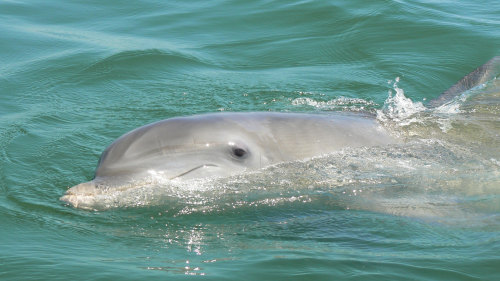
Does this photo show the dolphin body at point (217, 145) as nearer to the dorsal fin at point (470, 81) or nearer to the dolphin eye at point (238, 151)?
the dolphin eye at point (238, 151)

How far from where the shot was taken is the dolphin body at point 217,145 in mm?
7445

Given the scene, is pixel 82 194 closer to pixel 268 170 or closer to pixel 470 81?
pixel 268 170

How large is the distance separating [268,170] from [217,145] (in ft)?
2.13

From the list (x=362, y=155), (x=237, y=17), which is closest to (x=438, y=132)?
(x=362, y=155)

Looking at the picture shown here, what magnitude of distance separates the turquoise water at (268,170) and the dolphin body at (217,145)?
18cm

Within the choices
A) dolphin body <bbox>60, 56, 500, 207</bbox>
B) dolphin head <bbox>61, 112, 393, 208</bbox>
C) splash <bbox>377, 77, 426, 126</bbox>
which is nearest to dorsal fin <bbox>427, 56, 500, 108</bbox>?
splash <bbox>377, 77, 426, 126</bbox>

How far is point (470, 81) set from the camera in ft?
40.7

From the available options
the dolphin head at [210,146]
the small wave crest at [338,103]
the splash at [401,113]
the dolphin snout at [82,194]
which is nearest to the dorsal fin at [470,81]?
the splash at [401,113]

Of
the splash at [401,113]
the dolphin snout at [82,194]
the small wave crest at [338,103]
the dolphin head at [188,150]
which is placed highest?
the small wave crest at [338,103]

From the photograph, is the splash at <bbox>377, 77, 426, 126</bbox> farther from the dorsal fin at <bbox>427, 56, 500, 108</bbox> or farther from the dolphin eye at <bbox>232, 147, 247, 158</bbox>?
the dolphin eye at <bbox>232, 147, 247, 158</bbox>

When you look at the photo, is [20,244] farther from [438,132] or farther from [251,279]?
[438,132]

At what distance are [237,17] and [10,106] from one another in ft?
26.9

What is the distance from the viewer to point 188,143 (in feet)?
25.1

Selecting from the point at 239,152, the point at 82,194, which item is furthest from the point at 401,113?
the point at 82,194
